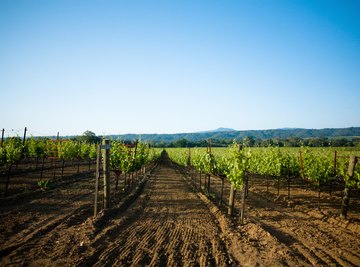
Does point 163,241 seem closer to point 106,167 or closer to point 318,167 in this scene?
point 106,167

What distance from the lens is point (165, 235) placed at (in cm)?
736

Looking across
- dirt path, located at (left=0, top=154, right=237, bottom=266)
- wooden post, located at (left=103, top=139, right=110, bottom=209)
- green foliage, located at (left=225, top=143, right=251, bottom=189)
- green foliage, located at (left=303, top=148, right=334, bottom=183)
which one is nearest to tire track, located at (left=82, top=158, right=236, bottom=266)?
dirt path, located at (left=0, top=154, right=237, bottom=266)

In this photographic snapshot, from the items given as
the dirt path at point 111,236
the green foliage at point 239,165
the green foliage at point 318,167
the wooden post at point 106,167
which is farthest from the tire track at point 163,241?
the green foliage at point 318,167

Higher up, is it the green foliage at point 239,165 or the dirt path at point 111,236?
the green foliage at point 239,165

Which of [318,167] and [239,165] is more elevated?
[239,165]

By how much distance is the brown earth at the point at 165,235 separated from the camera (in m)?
5.74

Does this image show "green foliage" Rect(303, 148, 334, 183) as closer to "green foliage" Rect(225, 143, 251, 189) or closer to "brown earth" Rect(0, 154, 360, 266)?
"brown earth" Rect(0, 154, 360, 266)

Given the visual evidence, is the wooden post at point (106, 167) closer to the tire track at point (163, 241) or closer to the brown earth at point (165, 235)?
the brown earth at point (165, 235)

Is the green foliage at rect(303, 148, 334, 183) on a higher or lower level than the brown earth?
higher

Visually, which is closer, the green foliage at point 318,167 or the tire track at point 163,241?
the tire track at point 163,241

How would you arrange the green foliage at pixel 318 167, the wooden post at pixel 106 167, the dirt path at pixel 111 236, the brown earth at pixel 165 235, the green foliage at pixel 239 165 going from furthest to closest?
1. the green foliage at pixel 318 167
2. the wooden post at pixel 106 167
3. the green foliage at pixel 239 165
4. the brown earth at pixel 165 235
5. the dirt path at pixel 111 236

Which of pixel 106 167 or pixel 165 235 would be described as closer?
pixel 165 235

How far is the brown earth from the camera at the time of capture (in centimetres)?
574

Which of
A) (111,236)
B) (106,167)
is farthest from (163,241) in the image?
(106,167)
